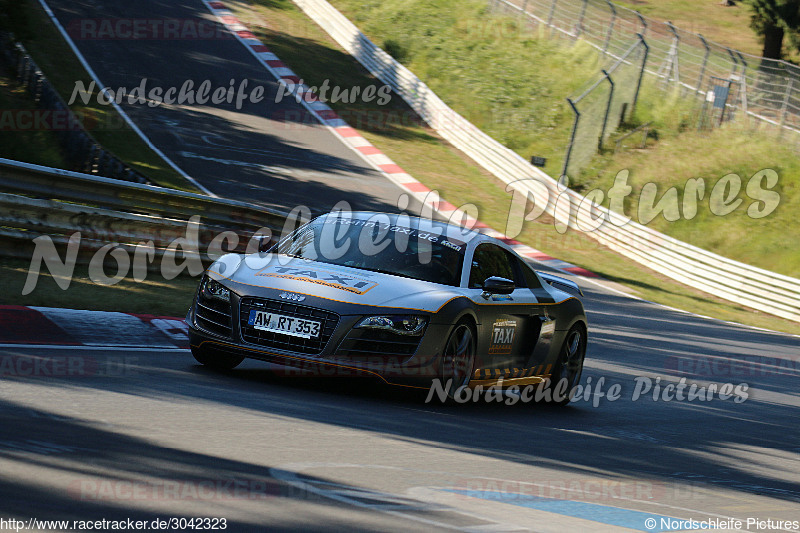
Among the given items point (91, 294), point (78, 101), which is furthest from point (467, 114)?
point (91, 294)

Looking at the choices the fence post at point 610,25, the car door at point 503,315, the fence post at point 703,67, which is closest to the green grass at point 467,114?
the fence post at point 703,67

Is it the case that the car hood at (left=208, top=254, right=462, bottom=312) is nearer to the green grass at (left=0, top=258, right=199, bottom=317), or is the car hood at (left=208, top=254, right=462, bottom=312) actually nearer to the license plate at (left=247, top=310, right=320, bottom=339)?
the license plate at (left=247, top=310, right=320, bottom=339)

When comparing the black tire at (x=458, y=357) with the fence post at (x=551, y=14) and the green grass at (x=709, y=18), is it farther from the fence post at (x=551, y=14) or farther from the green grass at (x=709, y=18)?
the green grass at (x=709, y=18)

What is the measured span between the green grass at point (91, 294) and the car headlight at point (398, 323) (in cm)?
351

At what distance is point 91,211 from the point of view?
1154 centimetres

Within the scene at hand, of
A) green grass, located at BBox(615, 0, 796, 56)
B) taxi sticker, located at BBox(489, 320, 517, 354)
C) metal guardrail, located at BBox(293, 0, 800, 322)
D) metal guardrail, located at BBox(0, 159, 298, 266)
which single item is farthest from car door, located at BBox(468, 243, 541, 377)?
green grass, located at BBox(615, 0, 796, 56)

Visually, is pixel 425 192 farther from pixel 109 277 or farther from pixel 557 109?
pixel 109 277

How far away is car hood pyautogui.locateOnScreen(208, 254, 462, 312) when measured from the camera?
7.48m

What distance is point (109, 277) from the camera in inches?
446

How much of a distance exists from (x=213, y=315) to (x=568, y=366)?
3.50 meters

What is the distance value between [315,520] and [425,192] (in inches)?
924

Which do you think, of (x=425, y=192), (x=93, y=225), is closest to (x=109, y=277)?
(x=93, y=225)

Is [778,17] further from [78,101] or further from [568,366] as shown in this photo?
[568,366]

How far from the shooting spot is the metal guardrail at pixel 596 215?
944 inches
